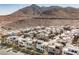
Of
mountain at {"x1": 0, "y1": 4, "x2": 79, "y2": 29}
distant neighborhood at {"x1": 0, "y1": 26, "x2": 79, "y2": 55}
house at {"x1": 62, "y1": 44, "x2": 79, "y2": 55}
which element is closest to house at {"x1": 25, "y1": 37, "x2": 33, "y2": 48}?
distant neighborhood at {"x1": 0, "y1": 26, "x2": 79, "y2": 55}

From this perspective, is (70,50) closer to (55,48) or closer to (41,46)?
(55,48)

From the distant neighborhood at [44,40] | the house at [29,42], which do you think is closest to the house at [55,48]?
the distant neighborhood at [44,40]

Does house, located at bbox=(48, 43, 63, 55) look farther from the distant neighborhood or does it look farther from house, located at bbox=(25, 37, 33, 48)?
house, located at bbox=(25, 37, 33, 48)
